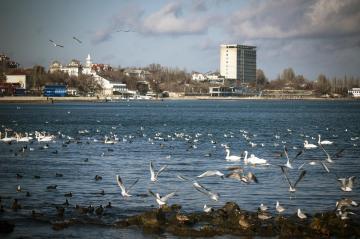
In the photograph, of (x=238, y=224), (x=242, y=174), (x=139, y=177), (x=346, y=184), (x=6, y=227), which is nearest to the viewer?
(x=6, y=227)

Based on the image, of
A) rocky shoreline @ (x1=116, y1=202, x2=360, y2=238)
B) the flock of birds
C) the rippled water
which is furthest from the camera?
the rippled water

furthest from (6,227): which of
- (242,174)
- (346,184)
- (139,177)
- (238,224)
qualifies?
(346,184)

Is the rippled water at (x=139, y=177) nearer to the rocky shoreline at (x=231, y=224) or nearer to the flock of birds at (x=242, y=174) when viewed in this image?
the flock of birds at (x=242, y=174)

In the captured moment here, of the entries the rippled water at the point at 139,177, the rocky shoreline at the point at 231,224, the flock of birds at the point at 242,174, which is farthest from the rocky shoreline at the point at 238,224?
the rippled water at the point at 139,177

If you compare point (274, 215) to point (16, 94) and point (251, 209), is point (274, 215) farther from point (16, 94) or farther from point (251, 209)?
point (16, 94)

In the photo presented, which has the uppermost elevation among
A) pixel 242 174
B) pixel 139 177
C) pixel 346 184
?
pixel 242 174

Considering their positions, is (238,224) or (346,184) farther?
(346,184)

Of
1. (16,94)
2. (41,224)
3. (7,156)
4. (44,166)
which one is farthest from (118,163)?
(16,94)

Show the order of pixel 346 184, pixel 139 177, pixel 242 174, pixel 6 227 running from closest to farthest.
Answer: pixel 6 227 < pixel 242 174 < pixel 346 184 < pixel 139 177

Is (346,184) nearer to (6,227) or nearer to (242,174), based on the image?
(242,174)

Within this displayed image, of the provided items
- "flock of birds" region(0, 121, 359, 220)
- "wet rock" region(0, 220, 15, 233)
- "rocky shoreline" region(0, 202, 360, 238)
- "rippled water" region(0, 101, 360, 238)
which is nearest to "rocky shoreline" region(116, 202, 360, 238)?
"rocky shoreline" region(0, 202, 360, 238)

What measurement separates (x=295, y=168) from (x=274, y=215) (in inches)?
486

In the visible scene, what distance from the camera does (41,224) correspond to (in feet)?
66.8

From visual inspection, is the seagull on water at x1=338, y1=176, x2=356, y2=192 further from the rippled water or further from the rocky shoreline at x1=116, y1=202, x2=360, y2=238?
the rocky shoreline at x1=116, y1=202, x2=360, y2=238
